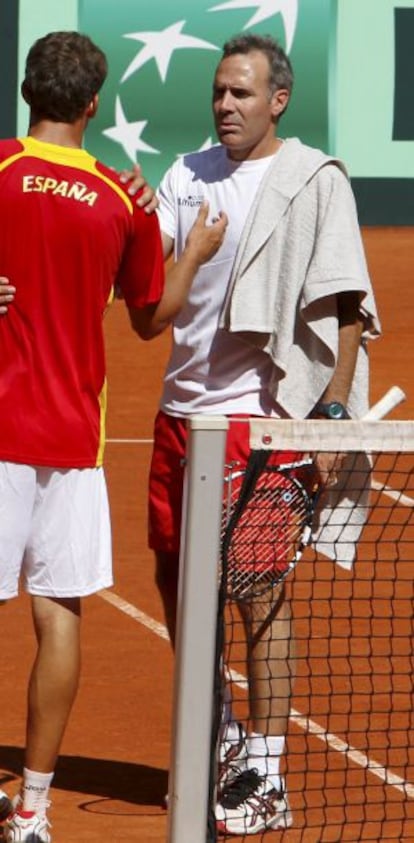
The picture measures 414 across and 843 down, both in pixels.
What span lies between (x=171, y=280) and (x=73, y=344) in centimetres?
42

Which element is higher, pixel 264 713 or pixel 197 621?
pixel 197 621

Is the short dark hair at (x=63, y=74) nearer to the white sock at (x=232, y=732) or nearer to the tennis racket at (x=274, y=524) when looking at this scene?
the tennis racket at (x=274, y=524)

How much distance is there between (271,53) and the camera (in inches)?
228

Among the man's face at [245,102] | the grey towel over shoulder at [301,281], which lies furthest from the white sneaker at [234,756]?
the man's face at [245,102]

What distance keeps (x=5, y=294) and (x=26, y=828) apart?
151cm

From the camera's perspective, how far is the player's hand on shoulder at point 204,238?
5.42 metres

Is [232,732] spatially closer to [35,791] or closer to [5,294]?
[35,791]

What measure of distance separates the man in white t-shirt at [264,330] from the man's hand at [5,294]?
2.76ft

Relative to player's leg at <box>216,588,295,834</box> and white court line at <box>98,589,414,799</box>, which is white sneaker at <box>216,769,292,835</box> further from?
white court line at <box>98,589,414,799</box>

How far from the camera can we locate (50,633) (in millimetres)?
5270

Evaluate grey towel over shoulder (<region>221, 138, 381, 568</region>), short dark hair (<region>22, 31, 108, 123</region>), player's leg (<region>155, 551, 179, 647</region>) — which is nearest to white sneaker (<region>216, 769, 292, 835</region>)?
player's leg (<region>155, 551, 179, 647</region>)

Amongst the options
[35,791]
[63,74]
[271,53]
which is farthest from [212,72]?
[35,791]

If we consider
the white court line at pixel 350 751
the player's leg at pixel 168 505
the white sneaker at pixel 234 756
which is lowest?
the white court line at pixel 350 751

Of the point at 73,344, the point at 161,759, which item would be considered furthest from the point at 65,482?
the point at 161,759
